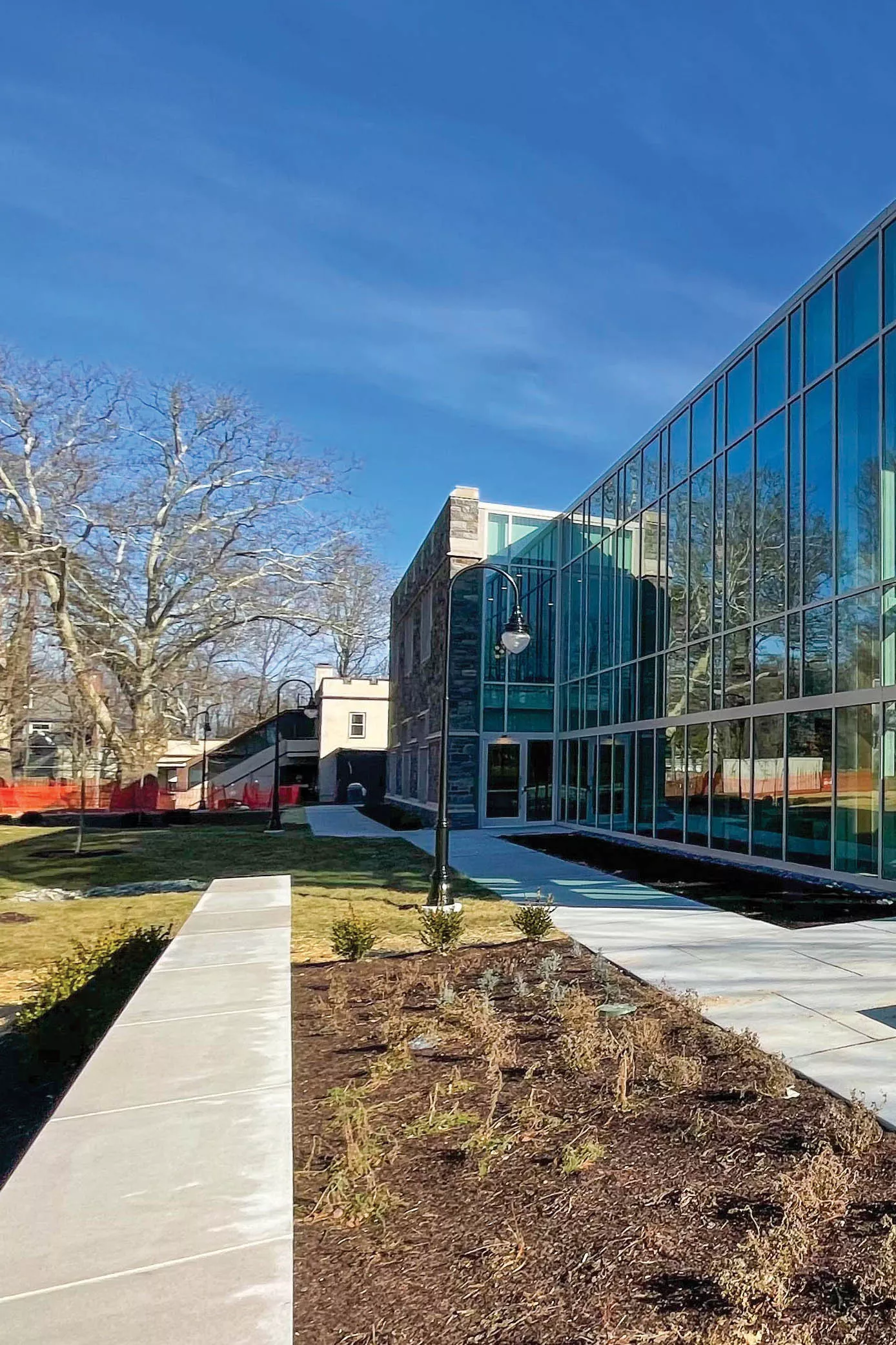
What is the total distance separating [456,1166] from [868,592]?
1081 centimetres

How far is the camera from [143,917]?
10.5 metres

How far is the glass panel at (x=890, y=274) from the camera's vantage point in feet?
37.3

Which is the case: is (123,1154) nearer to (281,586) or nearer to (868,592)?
(868,592)

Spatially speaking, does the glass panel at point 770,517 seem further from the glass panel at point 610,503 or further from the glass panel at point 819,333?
the glass panel at point 610,503

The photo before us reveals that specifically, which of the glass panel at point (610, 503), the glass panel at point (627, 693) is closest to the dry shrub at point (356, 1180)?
the glass panel at point (627, 693)

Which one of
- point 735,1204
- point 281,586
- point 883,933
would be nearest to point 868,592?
point 883,933

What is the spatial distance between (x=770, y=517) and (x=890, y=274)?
416cm

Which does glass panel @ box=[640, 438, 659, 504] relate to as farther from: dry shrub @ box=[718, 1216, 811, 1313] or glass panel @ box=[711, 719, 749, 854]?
dry shrub @ box=[718, 1216, 811, 1313]

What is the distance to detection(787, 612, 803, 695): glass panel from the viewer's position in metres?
13.0

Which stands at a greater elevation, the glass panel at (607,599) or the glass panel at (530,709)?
the glass panel at (607,599)

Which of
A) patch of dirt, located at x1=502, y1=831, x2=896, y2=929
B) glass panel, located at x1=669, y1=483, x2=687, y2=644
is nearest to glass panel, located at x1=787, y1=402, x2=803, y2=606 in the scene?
glass panel, located at x1=669, y1=483, x2=687, y2=644

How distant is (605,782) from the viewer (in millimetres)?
20406

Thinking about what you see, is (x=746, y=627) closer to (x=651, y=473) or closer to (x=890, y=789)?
(x=890, y=789)

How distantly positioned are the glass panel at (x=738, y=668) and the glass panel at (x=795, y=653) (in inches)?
45.4
